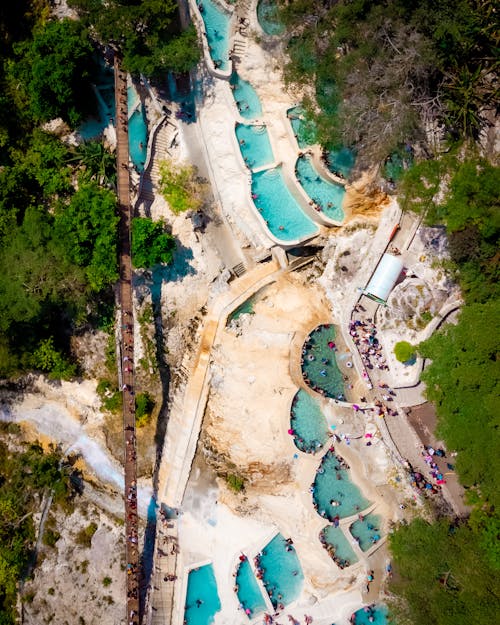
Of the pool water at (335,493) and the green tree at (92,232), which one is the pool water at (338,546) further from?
the green tree at (92,232)

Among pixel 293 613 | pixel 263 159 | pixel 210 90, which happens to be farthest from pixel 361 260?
pixel 293 613

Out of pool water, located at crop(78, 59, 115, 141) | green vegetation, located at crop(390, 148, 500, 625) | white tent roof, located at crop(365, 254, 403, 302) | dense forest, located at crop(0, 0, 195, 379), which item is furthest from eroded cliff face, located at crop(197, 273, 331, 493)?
pool water, located at crop(78, 59, 115, 141)

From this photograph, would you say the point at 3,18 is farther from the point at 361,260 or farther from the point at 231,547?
the point at 231,547

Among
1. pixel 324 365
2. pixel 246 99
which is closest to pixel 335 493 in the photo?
pixel 324 365

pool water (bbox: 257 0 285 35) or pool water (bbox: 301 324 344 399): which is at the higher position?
pool water (bbox: 257 0 285 35)

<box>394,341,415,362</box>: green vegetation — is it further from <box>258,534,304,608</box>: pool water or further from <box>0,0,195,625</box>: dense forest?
<box>0,0,195,625</box>: dense forest

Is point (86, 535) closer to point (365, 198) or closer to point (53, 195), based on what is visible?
point (53, 195)
